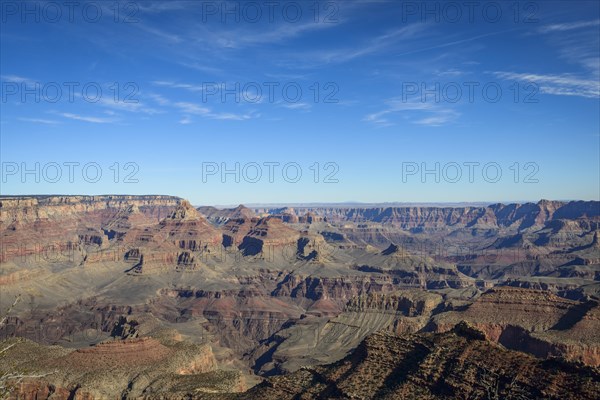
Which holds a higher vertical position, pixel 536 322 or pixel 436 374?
pixel 436 374

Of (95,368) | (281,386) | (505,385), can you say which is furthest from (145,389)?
(505,385)

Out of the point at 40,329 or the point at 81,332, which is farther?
the point at 40,329

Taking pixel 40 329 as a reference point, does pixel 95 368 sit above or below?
above

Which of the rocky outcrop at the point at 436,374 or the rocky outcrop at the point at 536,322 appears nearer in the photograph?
the rocky outcrop at the point at 436,374

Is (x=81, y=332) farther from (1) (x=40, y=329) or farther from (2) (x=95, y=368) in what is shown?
(2) (x=95, y=368)

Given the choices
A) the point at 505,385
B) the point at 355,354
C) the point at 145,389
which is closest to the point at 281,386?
the point at 355,354

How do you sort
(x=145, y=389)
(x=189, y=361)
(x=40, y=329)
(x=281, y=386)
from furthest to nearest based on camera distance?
(x=40, y=329) → (x=189, y=361) → (x=145, y=389) → (x=281, y=386)

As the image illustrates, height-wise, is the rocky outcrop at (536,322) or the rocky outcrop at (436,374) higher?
the rocky outcrop at (436,374)

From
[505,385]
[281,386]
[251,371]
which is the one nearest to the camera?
[505,385]

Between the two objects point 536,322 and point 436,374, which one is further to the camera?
point 536,322

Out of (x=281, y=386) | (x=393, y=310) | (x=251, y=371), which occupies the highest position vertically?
(x=281, y=386)
